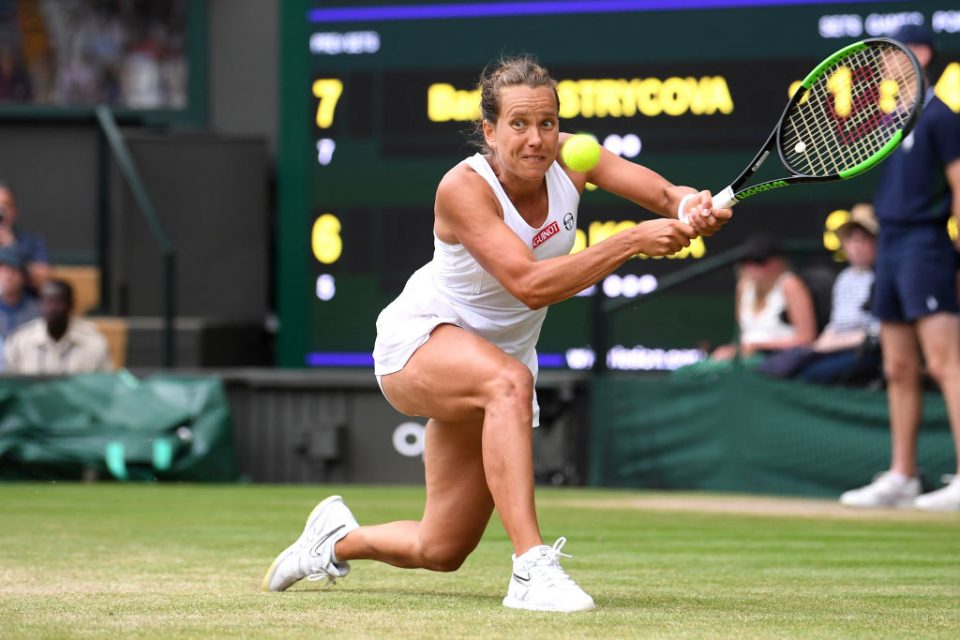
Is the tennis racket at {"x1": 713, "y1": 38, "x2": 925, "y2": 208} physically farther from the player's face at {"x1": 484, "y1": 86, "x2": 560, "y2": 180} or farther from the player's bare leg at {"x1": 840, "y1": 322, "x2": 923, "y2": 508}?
the player's bare leg at {"x1": 840, "y1": 322, "x2": 923, "y2": 508}

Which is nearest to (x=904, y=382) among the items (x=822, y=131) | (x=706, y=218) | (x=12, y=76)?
(x=822, y=131)

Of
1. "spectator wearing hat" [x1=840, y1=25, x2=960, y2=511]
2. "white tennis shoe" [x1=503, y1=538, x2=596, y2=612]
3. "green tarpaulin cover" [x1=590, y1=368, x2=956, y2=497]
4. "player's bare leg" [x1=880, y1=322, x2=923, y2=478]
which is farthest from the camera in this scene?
"green tarpaulin cover" [x1=590, y1=368, x2=956, y2=497]

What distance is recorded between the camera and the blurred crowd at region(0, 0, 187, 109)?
51.5 feet

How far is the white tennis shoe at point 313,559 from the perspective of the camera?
17.0 ft

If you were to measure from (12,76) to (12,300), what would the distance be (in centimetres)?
497

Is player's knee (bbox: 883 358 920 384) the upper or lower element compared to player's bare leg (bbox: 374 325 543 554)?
lower

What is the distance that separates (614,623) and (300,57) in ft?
27.9

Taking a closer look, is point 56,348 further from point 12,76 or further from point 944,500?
point 944,500

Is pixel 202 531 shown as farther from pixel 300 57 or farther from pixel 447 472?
pixel 300 57

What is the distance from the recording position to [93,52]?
15.9m

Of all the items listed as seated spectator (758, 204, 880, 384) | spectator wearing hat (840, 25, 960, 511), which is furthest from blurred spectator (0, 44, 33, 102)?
spectator wearing hat (840, 25, 960, 511)

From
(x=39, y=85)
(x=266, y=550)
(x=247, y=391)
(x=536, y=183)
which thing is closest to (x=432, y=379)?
(x=536, y=183)

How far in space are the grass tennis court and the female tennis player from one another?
0.15m

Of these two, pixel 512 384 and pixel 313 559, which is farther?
pixel 313 559
